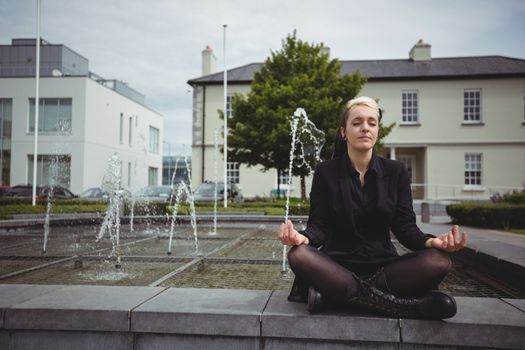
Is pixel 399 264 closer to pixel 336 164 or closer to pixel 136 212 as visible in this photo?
pixel 336 164

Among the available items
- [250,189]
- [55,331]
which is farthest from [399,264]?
[250,189]

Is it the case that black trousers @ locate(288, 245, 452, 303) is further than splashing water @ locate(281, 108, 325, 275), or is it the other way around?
splashing water @ locate(281, 108, 325, 275)

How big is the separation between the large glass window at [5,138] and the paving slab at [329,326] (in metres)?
33.6

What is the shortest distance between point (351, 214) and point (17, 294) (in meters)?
2.42

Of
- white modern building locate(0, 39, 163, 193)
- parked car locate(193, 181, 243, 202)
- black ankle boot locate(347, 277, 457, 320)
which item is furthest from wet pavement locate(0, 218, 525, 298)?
white modern building locate(0, 39, 163, 193)

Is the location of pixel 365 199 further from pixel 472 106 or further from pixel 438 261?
pixel 472 106

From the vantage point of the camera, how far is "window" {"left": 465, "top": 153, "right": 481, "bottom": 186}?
2686 centimetres

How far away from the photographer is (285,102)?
64.5 feet

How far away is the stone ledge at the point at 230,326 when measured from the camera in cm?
229

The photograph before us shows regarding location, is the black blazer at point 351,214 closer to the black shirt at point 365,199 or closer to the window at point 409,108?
the black shirt at point 365,199

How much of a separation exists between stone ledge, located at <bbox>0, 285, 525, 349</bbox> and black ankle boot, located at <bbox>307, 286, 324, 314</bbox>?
1.7 inches

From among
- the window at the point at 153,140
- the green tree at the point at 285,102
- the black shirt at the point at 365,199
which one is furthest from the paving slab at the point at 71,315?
the window at the point at 153,140

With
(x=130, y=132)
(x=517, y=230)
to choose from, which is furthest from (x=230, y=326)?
(x=130, y=132)

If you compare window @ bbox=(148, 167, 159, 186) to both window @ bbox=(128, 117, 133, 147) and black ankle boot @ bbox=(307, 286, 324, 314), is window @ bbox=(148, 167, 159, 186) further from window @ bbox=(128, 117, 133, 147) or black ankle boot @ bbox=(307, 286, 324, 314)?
black ankle boot @ bbox=(307, 286, 324, 314)
